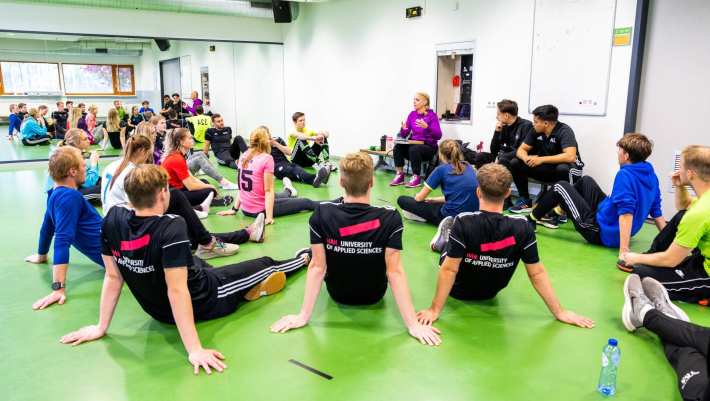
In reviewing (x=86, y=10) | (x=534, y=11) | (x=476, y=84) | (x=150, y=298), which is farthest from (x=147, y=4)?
(x=150, y=298)

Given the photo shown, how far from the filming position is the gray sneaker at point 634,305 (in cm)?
307

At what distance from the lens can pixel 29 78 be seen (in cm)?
1062

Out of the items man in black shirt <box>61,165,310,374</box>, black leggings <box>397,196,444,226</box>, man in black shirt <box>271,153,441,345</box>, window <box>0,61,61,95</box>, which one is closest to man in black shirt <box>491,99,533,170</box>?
black leggings <box>397,196,444,226</box>

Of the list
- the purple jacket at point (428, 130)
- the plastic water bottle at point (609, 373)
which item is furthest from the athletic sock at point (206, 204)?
the plastic water bottle at point (609, 373)

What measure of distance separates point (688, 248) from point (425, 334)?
1.74 meters

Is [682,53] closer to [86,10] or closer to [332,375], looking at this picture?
[332,375]

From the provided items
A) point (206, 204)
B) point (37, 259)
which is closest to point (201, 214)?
point (206, 204)

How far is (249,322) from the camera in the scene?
3248 millimetres

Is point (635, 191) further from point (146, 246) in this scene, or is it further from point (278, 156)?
point (278, 156)

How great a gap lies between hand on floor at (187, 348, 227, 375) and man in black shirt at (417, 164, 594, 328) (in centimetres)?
123

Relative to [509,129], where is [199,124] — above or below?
below

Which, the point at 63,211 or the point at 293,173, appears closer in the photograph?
the point at 63,211

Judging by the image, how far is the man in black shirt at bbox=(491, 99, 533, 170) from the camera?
6.60m

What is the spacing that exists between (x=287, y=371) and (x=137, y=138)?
2.52 meters
